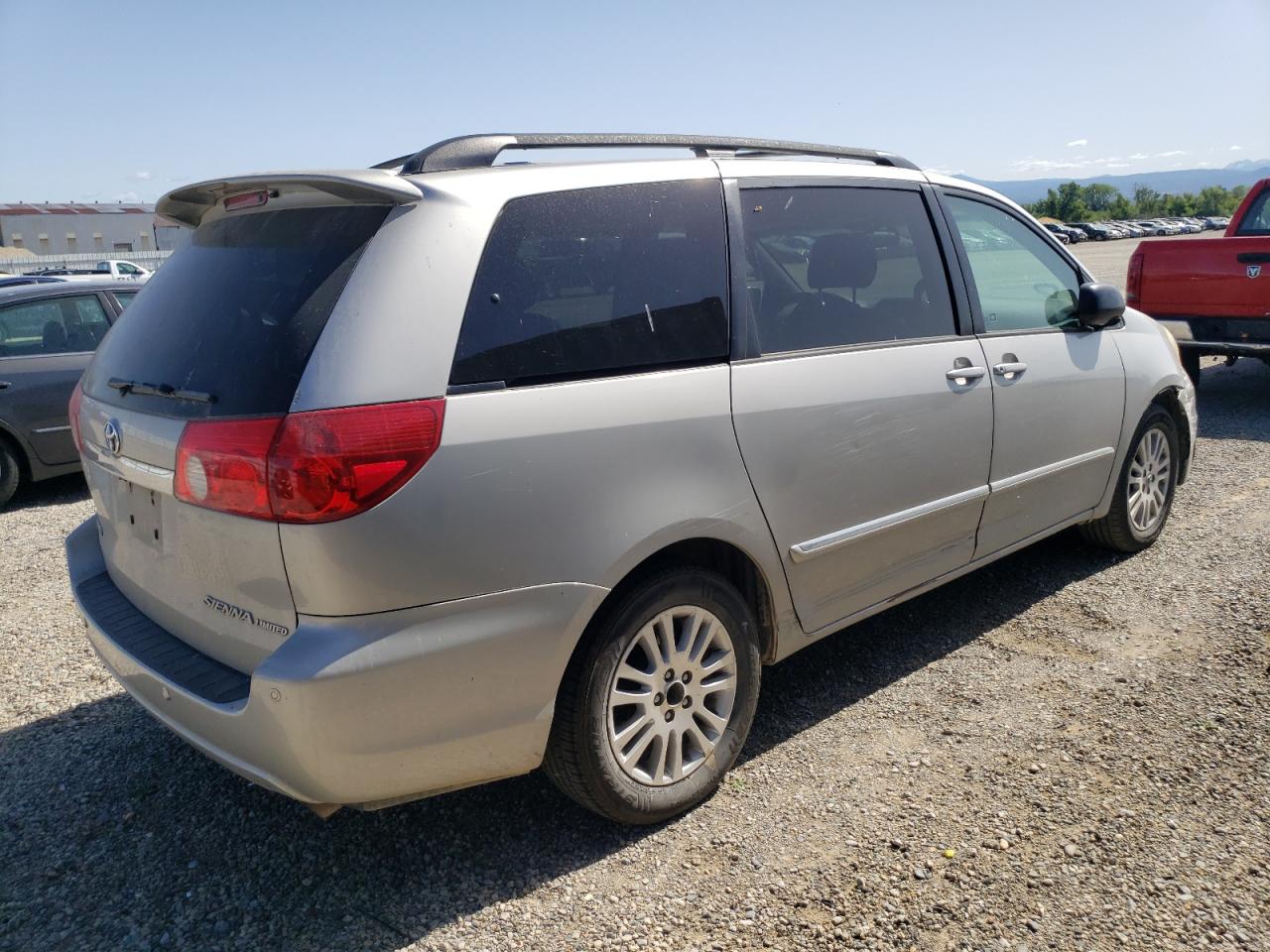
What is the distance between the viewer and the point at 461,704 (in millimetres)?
2471

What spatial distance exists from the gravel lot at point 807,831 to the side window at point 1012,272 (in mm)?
1350

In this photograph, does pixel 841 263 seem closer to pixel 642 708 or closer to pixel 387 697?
pixel 642 708

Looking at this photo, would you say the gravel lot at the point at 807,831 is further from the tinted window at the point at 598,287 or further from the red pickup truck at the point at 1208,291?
the red pickup truck at the point at 1208,291

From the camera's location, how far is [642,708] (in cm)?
287

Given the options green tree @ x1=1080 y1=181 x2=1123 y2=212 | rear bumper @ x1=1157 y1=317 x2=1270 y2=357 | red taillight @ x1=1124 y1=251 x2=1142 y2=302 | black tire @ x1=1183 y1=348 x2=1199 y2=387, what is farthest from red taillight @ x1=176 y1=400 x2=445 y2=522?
green tree @ x1=1080 y1=181 x2=1123 y2=212

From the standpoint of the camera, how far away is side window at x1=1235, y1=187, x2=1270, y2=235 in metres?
9.88

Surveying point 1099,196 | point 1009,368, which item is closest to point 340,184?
point 1009,368

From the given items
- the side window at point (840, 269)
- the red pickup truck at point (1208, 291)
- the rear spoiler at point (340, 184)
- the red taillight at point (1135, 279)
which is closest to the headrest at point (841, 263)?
the side window at point (840, 269)

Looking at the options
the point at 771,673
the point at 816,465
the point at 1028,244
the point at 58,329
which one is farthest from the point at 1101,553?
the point at 58,329

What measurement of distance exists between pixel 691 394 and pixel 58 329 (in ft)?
21.5

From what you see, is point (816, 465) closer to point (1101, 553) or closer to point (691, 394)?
point (691, 394)

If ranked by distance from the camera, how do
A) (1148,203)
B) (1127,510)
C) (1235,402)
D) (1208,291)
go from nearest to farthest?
(1127,510)
(1208,291)
(1235,402)
(1148,203)

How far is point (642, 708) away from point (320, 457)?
119 cm

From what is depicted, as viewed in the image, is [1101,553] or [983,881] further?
[1101,553]
